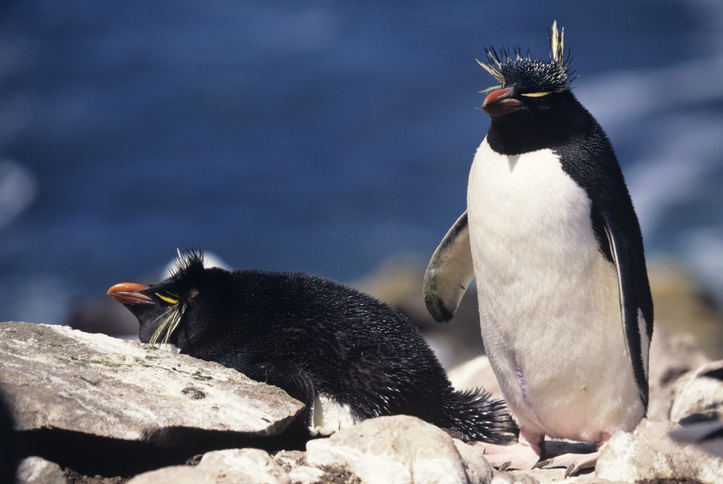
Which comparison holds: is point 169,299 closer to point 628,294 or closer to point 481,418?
point 481,418

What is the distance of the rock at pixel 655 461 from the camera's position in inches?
71.3

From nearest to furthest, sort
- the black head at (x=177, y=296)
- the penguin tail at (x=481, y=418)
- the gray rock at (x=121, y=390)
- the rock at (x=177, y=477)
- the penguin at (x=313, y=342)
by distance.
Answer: the rock at (x=177, y=477), the gray rock at (x=121, y=390), the penguin at (x=313, y=342), the penguin tail at (x=481, y=418), the black head at (x=177, y=296)

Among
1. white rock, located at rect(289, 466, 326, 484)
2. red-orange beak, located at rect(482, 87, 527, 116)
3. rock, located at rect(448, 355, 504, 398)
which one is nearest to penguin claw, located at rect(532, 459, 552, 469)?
white rock, located at rect(289, 466, 326, 484)

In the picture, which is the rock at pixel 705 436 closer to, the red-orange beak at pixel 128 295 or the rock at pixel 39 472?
the rock at pixel 39 472

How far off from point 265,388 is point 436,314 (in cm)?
115

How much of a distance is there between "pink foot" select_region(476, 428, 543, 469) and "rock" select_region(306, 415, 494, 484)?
53 centimetres

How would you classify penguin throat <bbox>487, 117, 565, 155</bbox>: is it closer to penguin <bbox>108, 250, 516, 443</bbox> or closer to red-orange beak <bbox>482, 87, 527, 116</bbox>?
red-orange beak <bbox>482, 87, 527, 116</bbox>

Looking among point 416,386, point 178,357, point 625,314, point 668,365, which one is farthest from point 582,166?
point 668,365

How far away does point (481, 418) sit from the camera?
103 inches

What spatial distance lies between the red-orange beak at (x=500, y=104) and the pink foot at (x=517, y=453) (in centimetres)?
130

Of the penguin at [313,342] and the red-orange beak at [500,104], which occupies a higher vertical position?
the red-orange beak at [500,104]

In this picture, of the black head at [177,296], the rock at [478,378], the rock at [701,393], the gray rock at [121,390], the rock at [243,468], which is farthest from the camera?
the rock at [478,378]

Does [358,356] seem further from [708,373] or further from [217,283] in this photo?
[708,373]

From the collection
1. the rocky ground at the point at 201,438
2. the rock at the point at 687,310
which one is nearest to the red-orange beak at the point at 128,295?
the rocky ground at the point at 201,438
